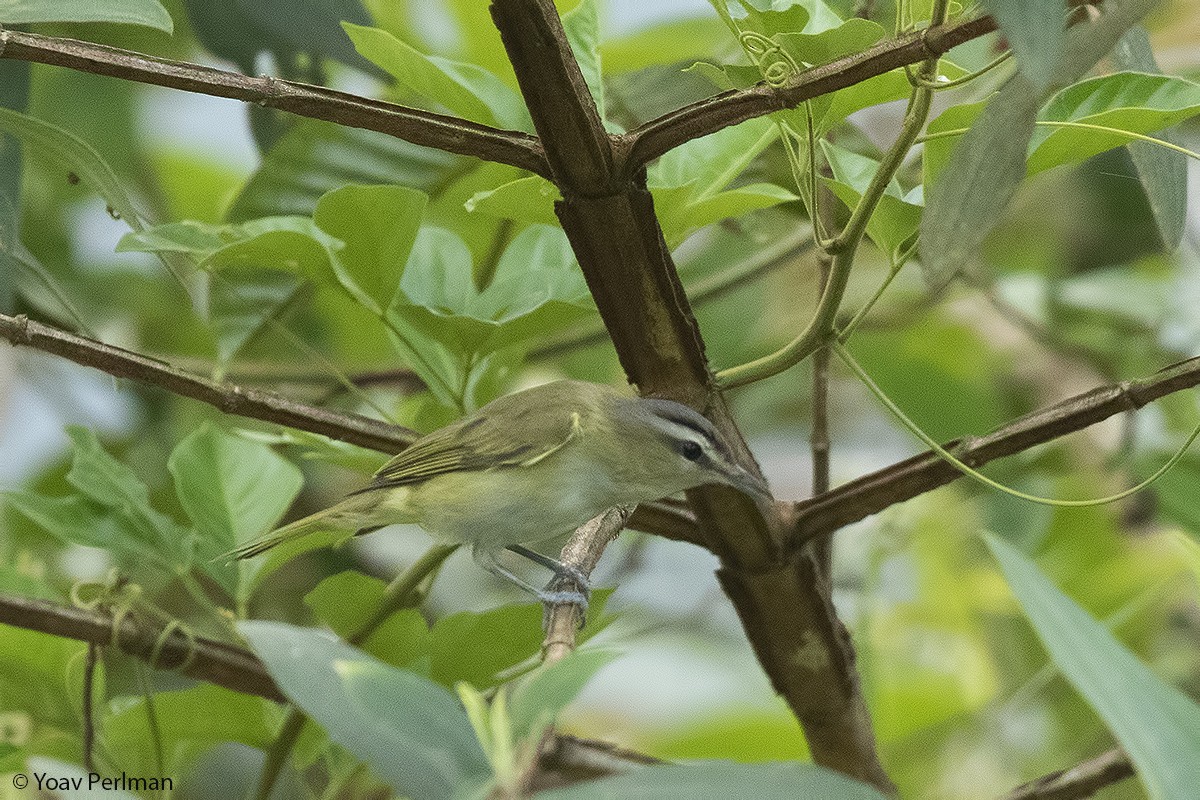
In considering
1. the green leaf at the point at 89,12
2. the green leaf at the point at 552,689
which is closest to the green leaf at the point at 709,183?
the green leaf at the point at 89,12

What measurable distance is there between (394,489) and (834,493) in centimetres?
54

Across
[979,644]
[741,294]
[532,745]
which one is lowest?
[532,745]

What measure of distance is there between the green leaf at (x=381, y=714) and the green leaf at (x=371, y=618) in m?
0.69

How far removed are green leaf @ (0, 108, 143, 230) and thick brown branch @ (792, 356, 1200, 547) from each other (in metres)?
0.62

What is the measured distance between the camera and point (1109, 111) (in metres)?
0.93

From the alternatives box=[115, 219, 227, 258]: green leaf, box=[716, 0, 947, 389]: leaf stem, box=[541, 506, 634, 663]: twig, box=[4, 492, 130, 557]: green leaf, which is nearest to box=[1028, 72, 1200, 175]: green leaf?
box=[716, 0, 947, 389]: leaf stem

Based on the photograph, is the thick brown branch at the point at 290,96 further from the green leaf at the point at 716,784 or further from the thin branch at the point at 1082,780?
the thin branch at the point at 1082,780

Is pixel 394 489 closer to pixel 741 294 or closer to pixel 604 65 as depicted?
pixel 604 65

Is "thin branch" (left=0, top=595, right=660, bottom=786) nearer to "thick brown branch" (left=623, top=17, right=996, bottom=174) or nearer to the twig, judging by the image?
the twig

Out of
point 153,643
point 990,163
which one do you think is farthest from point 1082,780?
point 153,643

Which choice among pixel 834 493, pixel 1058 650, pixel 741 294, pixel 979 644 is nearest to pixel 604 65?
pixel 741 294

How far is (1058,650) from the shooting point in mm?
576

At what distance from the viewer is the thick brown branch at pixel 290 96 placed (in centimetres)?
88

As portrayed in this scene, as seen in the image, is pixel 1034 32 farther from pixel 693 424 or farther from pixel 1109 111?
pixel 693 424
